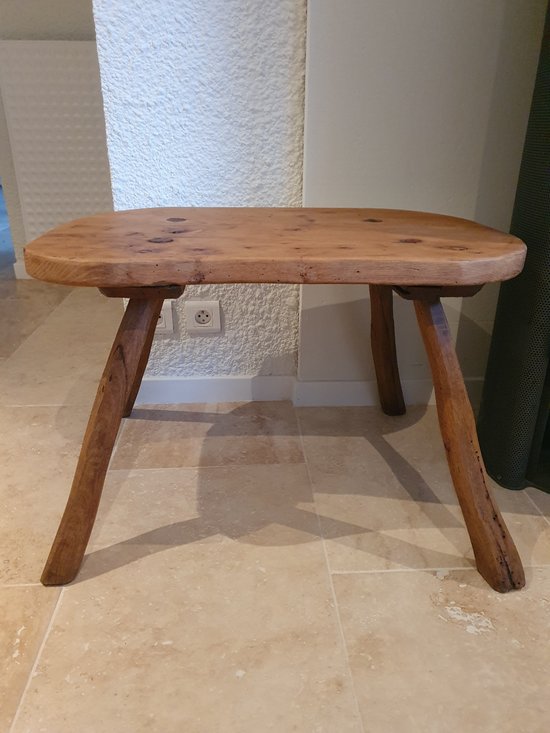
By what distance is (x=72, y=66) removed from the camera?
2035 mm

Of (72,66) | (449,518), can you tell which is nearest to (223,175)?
(449,518)

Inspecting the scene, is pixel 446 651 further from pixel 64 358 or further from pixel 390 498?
pixel 64 358

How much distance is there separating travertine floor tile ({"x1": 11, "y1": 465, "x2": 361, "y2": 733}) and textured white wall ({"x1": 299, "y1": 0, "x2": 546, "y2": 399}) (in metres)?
0.50

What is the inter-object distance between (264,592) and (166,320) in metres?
0.65

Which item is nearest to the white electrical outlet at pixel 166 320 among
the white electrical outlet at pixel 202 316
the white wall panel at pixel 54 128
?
the white electrical outlet at pixel 202 316

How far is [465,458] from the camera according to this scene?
760mm

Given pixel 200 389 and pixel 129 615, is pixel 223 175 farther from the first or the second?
pixel 129 615

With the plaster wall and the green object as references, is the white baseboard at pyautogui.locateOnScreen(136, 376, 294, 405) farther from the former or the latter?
the plaster wall

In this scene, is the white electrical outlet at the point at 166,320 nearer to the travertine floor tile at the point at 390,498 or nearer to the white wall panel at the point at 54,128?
the travertine floor tile at the point at 390,498

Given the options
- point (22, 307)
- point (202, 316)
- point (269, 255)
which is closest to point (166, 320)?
point (202, 316)

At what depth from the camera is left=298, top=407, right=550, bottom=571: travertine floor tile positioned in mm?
854

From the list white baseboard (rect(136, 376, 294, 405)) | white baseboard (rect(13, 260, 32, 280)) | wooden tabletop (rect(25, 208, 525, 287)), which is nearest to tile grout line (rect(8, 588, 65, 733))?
wooden tabletop (rect(25, 208, 525, 287))

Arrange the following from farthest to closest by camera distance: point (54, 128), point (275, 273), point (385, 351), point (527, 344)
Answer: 1. point (54, 128)
2. point (385, 351)
3. point (527, 344)
4. point (275, 273)

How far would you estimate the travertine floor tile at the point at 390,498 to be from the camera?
854 millimetres
